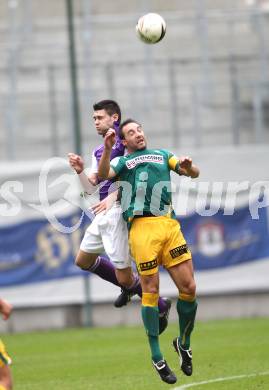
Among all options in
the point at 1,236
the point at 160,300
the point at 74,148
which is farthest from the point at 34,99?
the point at 160,300

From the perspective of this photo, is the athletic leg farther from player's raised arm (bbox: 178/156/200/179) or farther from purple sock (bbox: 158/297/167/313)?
player's raised arm (bbox: 178/156/200/179)

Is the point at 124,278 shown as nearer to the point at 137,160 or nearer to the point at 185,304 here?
the point at 185,304

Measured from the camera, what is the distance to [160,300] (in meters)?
10.4

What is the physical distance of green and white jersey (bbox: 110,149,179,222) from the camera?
959cm

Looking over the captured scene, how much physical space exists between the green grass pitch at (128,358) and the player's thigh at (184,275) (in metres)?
0.92

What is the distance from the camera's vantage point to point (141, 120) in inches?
782

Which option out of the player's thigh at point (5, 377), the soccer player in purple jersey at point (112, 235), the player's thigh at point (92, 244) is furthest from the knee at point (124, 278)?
the player's thigh at point (5, 377)

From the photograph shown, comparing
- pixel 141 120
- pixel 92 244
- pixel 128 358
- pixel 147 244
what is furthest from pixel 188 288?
pixel 141 120

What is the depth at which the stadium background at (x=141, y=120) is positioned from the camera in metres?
18.1

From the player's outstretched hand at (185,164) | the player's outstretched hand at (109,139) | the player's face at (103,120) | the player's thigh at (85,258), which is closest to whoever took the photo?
the player's outstretched hand at (109,139)

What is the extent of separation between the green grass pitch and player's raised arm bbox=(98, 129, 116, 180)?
2068mm

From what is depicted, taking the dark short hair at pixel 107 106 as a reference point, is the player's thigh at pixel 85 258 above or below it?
below

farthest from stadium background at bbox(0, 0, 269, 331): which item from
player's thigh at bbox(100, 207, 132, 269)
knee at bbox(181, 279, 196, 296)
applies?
knee at bbox(181, 279, 196, 296)

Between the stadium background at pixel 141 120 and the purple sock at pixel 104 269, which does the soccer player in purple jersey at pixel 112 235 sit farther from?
the stadium background at pixel 141 120
